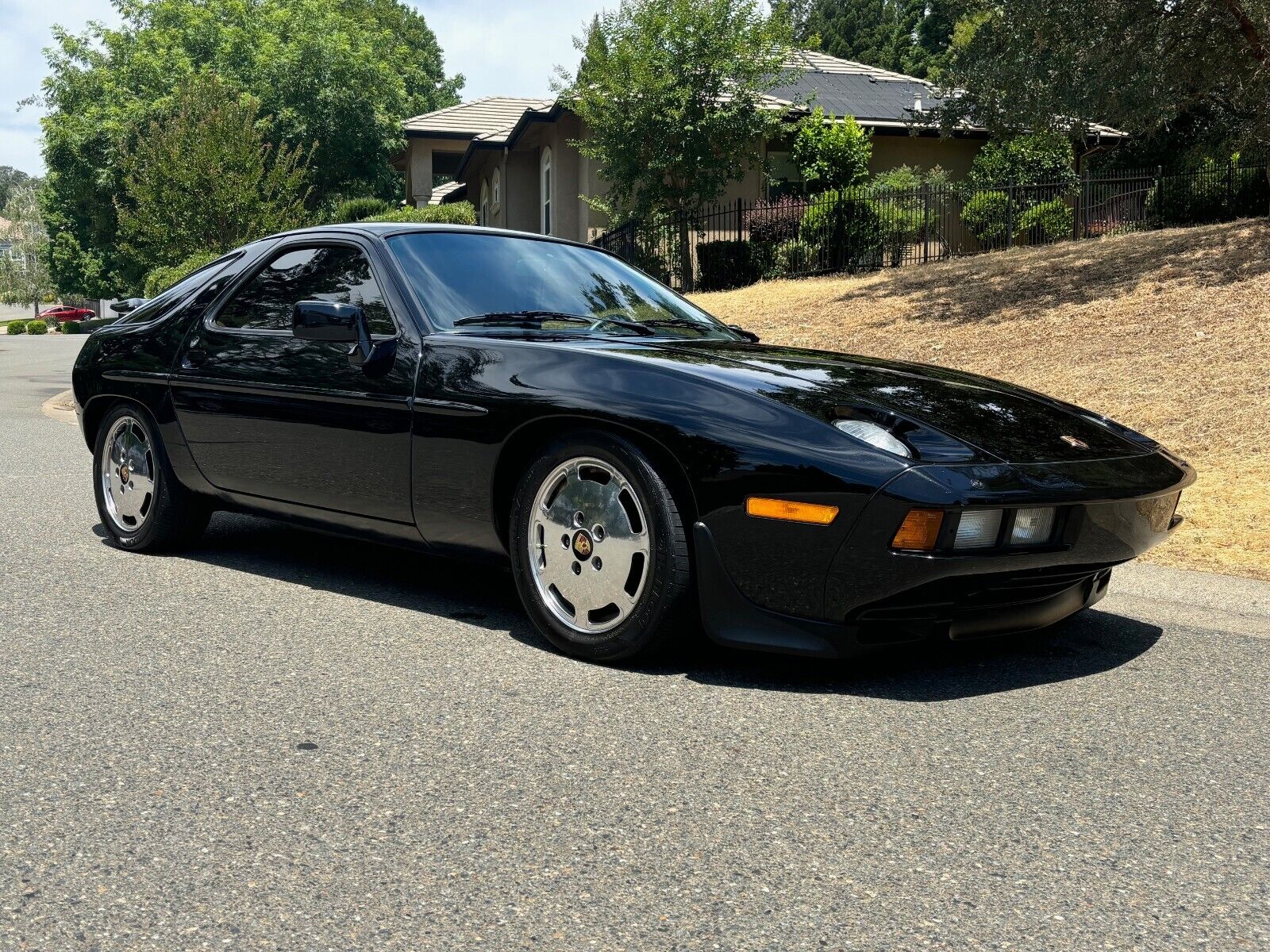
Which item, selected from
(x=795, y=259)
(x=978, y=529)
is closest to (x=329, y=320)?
(x=978, y=529)

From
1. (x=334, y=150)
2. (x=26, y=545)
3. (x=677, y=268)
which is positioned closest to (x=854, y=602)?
(x=26, y=545)

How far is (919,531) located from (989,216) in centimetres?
1903

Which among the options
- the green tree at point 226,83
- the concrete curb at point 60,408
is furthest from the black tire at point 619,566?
the green tree at point 226,83

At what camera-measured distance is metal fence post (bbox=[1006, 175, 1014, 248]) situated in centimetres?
2070

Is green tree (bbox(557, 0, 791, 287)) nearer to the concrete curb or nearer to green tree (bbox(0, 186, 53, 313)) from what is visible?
the concrete curb

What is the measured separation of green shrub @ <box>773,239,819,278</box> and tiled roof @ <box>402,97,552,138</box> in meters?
15.3

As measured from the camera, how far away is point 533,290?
524 cm

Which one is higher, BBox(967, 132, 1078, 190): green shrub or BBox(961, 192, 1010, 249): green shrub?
BBox(967, 132, 1078, 190): green shrub

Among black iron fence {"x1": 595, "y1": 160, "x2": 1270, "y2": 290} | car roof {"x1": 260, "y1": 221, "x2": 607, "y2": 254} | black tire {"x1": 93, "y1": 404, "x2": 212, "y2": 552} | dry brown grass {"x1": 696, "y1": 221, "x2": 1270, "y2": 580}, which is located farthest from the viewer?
black iron fence {"x1": 595, "y1": 160, "x2": 1270, "y2": 290}

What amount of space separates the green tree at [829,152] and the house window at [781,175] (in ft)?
3.15

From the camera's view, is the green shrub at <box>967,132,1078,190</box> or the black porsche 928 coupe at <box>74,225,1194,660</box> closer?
the black porsche 928 coupe at <box>74,225,1194,660</box>

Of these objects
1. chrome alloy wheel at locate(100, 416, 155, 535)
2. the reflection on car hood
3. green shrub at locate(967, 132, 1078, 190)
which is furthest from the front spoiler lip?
green shrub at locate(967, 132, 1078, 190)

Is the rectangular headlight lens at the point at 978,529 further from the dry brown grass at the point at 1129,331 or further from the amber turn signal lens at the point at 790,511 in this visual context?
the dry brown grass at the point at 1129,331

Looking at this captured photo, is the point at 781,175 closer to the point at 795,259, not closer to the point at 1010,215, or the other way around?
the point at 795,259
